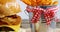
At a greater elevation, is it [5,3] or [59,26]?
[5,3]

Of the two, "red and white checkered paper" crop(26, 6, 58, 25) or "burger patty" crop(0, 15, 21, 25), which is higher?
"red and white checkered paper" crop(26, 6, 58, 25)

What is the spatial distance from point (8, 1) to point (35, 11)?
0.12 m

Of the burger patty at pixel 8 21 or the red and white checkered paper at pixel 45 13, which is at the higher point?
the red and white checkered paper at pixel 45 13

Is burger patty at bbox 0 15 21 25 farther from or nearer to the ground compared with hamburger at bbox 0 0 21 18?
nearer to the ground

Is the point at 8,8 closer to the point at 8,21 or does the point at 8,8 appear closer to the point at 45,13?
the point at 8,21

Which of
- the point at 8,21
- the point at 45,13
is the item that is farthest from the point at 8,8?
the point at 45,13

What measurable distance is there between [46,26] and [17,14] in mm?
140

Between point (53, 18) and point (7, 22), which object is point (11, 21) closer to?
point (7, 22)

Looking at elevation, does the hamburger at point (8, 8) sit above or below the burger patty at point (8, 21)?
above

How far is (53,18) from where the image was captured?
2.07ft

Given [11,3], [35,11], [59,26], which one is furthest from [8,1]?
[59,26]

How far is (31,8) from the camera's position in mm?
629

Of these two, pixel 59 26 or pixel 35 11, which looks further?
pixel 59 26

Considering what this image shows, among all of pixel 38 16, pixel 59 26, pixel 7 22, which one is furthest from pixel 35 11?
pixel 59 26
